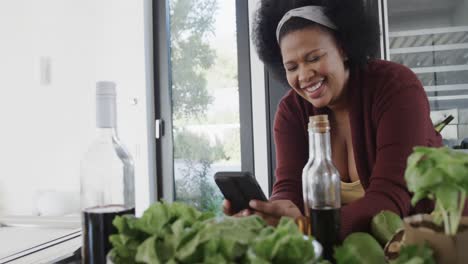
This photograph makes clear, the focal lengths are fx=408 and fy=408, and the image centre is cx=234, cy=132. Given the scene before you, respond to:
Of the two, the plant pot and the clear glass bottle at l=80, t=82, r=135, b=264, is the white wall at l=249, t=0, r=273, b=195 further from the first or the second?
the plant pot

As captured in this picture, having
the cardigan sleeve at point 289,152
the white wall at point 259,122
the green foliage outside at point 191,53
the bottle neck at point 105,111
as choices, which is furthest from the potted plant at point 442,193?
the green foliage outside at point 191,53

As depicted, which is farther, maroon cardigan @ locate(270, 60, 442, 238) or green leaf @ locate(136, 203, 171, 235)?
maroon cardigan @ locate(270, 60, 442, 238)

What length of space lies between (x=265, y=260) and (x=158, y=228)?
104 millimetres

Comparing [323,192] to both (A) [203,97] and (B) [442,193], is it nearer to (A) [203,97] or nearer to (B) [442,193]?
(B) [442,193]

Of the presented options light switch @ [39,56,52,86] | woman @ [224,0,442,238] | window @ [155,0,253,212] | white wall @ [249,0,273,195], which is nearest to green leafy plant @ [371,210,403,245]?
woman @ [224,0,442,238]

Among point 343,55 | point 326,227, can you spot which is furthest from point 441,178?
point 343,55

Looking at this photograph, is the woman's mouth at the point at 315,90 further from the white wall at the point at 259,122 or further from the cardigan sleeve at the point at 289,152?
the white wall at the point at 259,122

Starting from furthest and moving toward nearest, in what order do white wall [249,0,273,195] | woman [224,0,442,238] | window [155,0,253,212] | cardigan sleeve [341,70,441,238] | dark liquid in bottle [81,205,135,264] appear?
window [155,0,253,212], white wall [249,0,273,195], woman [224,0,442,238], cardigan sleeve [341,70,441,238], dark liquid in bottle [81,205,135,264]

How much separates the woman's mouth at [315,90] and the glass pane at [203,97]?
4.15 ft

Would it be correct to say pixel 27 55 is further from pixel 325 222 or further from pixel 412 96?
pixel 325 222

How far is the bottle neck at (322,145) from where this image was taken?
48cm

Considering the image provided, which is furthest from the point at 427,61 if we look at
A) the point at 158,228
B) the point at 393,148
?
the point at 158,228

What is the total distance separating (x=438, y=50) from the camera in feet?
6.95

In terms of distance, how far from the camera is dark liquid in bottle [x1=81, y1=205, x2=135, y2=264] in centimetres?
44
